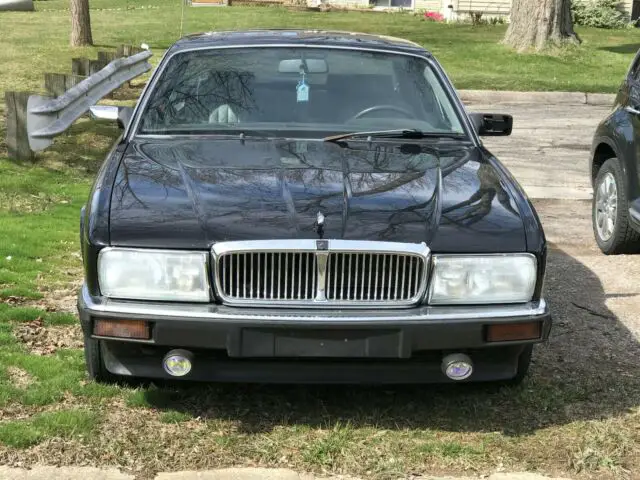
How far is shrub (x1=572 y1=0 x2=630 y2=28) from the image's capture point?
32094mm

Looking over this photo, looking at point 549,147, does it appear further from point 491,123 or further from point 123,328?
point 123,328

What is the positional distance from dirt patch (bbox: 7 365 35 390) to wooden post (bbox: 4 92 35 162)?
499 centimetres

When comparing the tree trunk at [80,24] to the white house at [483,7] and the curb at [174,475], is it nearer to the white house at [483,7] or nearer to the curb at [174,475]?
the white house at [483,7]

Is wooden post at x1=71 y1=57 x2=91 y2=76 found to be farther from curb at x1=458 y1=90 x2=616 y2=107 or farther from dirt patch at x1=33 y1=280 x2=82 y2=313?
dirt patch at x1=33 y1=280 x2=82 y2=313

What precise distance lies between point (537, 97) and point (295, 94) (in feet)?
39.0

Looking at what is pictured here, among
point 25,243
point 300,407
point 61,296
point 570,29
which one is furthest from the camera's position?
point 570,29

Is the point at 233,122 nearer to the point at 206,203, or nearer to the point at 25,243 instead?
the point at 206,203

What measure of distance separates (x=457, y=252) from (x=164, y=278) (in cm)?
A: 116

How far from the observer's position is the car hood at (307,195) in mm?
3627

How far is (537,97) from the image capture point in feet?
53.0

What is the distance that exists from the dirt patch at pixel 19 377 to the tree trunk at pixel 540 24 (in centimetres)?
1807

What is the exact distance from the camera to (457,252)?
3637 millimetres

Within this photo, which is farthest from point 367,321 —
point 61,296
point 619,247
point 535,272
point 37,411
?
point 619,247

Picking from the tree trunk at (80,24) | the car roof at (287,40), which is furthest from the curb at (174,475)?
the tree trunk at (80,24)
